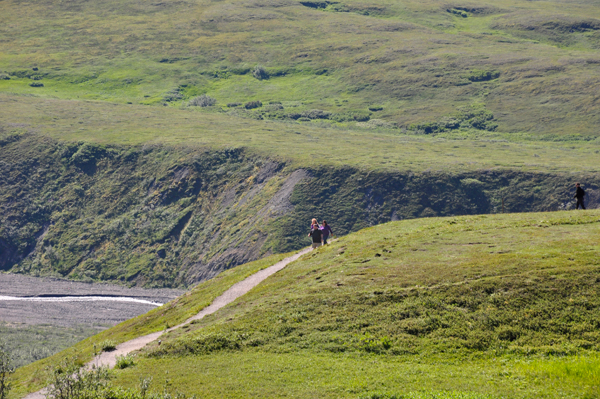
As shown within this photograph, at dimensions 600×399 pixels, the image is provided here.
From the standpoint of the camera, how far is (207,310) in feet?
119

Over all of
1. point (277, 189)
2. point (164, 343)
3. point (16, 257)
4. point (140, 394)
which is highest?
point (140, 394)

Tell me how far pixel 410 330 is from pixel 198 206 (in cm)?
7546

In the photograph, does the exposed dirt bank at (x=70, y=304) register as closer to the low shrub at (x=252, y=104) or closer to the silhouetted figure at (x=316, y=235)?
the silhouetted figure at (x=316, y=235)

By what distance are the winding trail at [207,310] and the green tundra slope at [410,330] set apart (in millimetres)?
1765

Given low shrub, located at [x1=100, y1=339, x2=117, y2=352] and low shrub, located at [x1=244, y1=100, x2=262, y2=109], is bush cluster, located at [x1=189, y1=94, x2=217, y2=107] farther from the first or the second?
low shrub, located at [x1=100, y1=339, x2=117, y2=352]

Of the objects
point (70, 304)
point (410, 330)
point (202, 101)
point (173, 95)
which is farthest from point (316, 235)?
point (173, 95)

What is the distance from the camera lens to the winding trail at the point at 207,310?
2917 cm

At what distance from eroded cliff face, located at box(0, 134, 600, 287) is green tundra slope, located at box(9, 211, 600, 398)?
1765 inches

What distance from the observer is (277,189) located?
9325 centimetres

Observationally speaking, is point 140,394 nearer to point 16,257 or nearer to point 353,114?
point 16,257

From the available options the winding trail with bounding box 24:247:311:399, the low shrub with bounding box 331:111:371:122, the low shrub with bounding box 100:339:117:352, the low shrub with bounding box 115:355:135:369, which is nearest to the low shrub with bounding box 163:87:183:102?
the low shrub with bounding box 331:111:371:122

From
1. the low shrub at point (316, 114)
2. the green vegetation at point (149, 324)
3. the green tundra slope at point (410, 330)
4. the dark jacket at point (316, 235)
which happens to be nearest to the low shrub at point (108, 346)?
the green vegetation at point (149, 324)

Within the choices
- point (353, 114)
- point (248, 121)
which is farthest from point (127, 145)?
point (353, 114)

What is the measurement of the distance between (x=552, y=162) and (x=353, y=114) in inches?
2614
